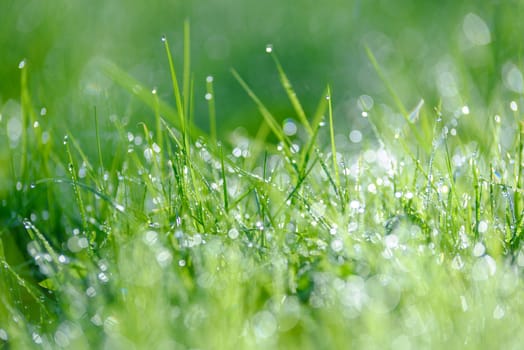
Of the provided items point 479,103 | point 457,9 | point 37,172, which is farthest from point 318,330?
point 457,9

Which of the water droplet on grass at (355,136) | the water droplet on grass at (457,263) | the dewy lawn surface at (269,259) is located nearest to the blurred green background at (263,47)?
the water droplet on grass at (355,136)

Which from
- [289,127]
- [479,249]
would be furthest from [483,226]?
[289,127]

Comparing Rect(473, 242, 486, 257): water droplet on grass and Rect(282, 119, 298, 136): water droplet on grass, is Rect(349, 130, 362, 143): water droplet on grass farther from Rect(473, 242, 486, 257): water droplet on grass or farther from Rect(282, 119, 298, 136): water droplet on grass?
Rect(473, 242, 486, 257): water droplet on grass

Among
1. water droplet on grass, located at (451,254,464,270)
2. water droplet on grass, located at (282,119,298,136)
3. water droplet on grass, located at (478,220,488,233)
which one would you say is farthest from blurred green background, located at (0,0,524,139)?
water droplet on grass, located at (451,254,464,270)

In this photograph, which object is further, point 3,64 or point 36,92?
point 3,64

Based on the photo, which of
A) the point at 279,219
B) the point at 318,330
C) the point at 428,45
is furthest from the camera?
the point at 428,45

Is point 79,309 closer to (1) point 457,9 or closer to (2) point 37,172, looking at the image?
(2) point 37,172

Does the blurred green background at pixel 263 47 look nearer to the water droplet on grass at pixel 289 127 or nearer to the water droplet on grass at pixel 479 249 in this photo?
the water droplet on grass at pixel 289 127

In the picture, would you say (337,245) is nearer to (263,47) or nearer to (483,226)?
(483,226)
